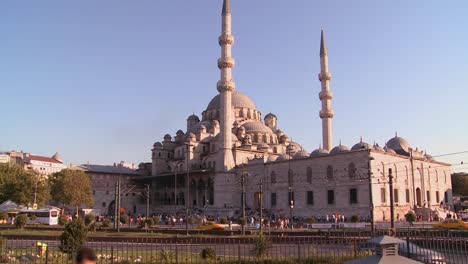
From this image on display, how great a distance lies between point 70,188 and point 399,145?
118 ft

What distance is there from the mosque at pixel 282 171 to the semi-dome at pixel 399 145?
0.10 m

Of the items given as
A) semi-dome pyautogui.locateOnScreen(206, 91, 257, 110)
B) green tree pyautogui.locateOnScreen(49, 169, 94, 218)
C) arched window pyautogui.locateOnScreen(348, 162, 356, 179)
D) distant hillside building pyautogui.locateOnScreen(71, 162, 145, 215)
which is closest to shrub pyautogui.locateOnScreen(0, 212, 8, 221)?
green tree pyautogui.locateOnScreen(49, 169, 94, 218)

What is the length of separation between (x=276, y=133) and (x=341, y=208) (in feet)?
90.6

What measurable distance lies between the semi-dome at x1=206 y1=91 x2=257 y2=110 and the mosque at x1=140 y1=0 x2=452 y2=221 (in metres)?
0.25

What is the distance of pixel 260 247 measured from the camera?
12938 mm

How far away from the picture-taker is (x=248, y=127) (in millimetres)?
62531

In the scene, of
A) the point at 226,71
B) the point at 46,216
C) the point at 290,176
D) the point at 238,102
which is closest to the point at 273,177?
the point at 290,176

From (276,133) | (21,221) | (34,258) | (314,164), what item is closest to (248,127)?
(276,133)

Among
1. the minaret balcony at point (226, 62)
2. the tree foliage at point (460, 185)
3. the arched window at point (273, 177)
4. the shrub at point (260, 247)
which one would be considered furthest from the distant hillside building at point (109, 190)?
the shrub at point (260, 247)

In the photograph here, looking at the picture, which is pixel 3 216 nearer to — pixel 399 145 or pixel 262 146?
pixel 262 146

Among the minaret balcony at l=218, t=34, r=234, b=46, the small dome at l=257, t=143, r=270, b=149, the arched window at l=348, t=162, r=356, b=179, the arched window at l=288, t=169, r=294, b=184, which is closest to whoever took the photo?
the arched window at l=348, t=162, r=356, b=179

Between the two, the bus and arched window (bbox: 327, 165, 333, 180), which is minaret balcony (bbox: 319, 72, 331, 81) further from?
the bus

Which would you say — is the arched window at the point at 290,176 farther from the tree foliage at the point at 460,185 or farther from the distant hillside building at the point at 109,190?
the tree foliage at the point at 460,185

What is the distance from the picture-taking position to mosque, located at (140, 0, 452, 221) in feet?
131
